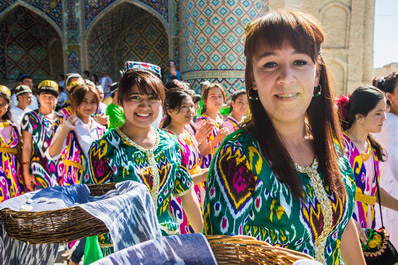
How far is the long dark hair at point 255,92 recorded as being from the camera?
114 cm

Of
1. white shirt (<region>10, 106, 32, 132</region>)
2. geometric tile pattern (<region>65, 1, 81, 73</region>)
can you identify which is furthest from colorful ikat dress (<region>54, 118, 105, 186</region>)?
geometric tile pattern (<region>65, 1, 81, 73</region>)

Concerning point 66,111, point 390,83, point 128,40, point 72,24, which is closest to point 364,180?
point 390,83

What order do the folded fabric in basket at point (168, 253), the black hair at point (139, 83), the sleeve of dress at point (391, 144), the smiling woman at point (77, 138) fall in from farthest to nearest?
the smiling woman at point (77, 138) → the sleeve of dress at point (391, 144) → the black hair at point (139, 83) → the folded fabric in basket at point (168, 253)

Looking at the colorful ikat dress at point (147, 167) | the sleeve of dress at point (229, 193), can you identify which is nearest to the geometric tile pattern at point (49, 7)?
the colorful ikat dress at point (147, 167)

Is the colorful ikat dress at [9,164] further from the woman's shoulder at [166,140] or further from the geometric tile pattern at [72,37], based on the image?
the geometric tile pattern at [72,37]

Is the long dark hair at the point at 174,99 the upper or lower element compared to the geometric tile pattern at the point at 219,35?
lower

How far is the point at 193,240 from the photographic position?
83 cm

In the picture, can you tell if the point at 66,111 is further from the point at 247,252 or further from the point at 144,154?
the point at 247,252

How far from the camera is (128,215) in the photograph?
3.73 feet

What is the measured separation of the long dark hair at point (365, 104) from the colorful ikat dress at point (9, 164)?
3.54m

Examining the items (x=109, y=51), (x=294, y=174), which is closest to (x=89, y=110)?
(x=294, y=174)

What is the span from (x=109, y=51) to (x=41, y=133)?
9.74 metres

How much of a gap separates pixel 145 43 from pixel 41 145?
9.93 metres

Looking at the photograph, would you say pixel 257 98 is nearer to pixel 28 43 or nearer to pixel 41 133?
pixel 41 133
